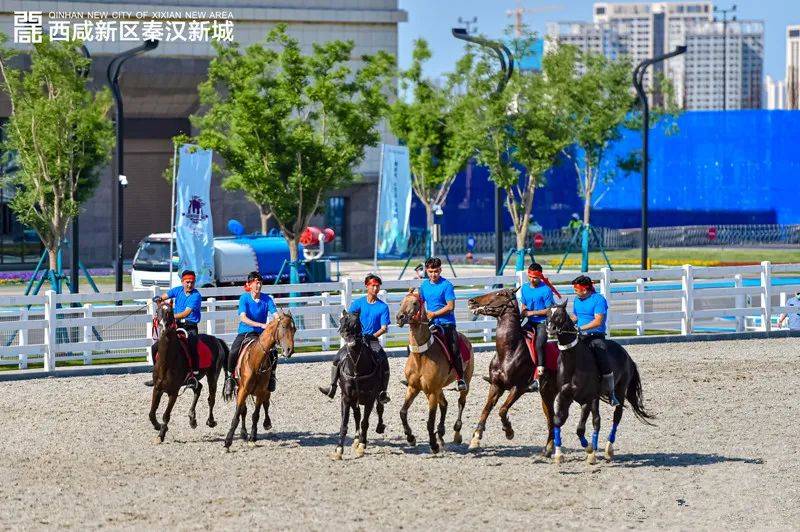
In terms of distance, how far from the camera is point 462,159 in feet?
171

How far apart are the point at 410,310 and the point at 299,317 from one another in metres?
13.8

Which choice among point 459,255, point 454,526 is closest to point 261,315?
point 454,526

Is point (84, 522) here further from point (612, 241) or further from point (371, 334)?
point (612, 241)

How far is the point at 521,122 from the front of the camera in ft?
143

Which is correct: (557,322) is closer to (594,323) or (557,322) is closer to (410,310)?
(594,323)

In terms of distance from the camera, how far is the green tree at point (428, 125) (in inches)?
2052

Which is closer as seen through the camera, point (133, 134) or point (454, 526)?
point (454, 526)

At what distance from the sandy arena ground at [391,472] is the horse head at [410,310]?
64.3 inches

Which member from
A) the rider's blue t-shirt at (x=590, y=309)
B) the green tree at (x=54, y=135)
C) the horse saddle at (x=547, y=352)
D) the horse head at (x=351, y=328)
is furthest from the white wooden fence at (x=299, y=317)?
the horse head at (x=351, y=328)

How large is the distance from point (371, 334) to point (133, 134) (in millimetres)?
47797

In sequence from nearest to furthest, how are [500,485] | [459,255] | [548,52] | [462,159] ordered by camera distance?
[500,485] < [548,52] < [462,159] < [459,255]

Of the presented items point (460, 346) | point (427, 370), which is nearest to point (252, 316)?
point (427, 370)

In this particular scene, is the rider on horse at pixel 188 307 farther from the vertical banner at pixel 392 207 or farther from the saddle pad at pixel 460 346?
the vertical banner at pixel 392 207

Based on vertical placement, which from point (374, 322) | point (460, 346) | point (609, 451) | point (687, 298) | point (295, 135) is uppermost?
point (295, 135)
